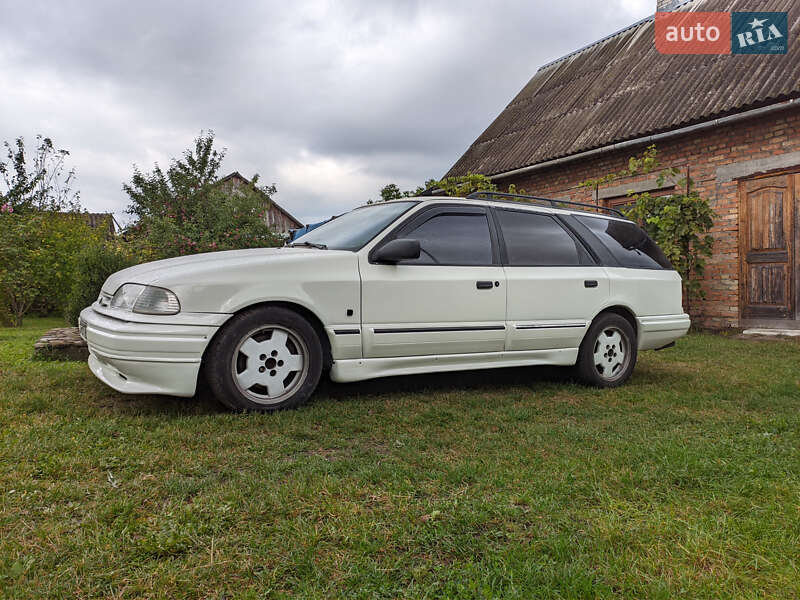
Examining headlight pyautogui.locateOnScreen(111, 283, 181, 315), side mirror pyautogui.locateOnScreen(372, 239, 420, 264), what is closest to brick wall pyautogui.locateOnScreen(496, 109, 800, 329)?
side mirror pyautogui.locateOnScreen(372, 239, 420, 264)

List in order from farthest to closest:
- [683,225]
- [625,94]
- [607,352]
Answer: [625,94], [683,225], [607,352]

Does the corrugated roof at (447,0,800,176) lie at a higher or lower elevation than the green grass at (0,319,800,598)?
higher

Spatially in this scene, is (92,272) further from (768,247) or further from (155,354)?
(768,247)

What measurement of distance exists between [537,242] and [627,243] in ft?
3.90

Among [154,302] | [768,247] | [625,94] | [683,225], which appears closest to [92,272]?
[154,302]

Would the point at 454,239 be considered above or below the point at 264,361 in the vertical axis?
above

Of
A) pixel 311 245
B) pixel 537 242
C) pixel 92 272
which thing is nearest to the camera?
pixel 311 245

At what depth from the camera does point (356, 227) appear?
4391 millimetres

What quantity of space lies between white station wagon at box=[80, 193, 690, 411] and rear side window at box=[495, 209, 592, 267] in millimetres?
12

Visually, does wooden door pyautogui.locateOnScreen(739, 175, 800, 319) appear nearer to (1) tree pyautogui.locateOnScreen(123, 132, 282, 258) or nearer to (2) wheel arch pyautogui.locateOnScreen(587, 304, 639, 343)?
(2) wheel arch pyautogui.locateOnScreen(587, 304, 639, 343)

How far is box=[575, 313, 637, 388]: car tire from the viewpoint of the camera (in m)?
4.82

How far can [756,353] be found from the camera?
6664 mm

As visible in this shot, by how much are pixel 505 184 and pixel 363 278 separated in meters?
10.2

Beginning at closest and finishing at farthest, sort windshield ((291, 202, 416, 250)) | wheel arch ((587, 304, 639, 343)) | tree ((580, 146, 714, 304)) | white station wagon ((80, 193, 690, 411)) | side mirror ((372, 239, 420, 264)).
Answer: white station wagon ((80, 193, 690, 411)) → side mirror ((372, 239, 420, 264)) → windshield ((291, 202, 416, 250)) → wheel arch ((587, 304, 639, 343)) → tree ((580, 146, 714, 304))
